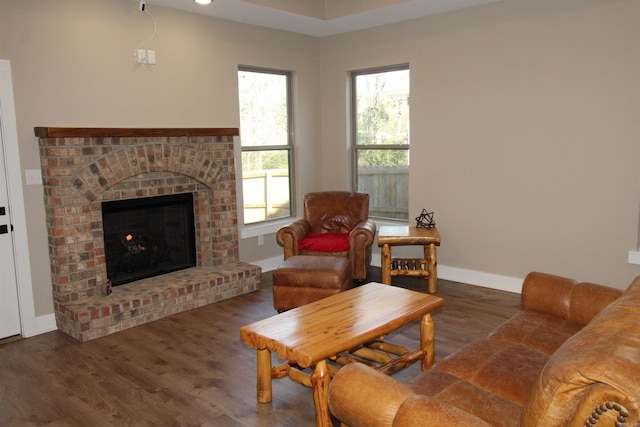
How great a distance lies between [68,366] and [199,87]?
2.76m

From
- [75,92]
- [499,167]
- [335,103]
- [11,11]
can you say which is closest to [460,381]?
[499,167]

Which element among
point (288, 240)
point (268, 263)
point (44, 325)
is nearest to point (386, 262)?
point (288, 240)

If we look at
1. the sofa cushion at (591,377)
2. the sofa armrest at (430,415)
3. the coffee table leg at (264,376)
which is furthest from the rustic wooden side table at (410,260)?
the sofa cushion at (591,377)

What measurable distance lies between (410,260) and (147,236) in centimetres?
255

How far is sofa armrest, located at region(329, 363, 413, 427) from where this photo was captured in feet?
5.55

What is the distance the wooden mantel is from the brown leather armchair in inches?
45.3

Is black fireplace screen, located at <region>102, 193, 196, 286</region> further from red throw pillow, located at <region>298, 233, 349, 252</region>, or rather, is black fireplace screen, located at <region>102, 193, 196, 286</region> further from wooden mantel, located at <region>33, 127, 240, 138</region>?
Answer: red throw pillow, located at <region>298, 233, 349, 252</region>

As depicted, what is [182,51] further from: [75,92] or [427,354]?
[427,354]

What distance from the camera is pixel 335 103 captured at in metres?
6.04

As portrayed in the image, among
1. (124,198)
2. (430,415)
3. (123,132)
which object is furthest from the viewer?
(124,198)

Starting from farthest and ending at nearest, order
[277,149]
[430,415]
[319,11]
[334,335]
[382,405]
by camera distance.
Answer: [277,149], [319,11], [334,335], [382,405], [430,415]

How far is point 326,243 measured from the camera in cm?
492

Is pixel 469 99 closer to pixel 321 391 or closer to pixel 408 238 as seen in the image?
pixel 408 238

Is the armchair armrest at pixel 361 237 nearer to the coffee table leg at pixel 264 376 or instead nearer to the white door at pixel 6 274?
the coffee table leg at pixel 264 376
